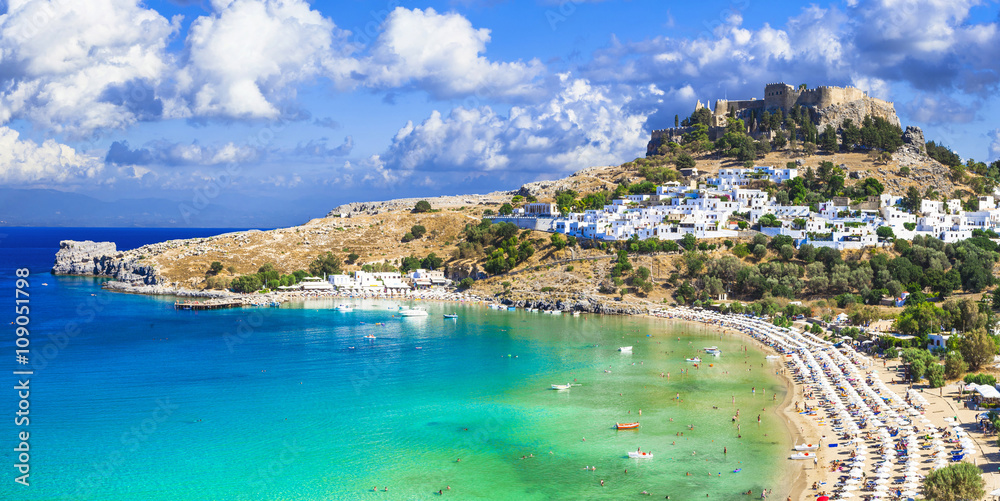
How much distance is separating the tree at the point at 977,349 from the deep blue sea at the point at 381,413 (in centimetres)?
1019

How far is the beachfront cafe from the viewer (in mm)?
32500

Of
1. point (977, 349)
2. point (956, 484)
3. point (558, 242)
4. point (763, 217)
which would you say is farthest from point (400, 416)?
point (763, 217)

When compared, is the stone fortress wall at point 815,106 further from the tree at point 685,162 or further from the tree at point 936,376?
the tree at point 936,376

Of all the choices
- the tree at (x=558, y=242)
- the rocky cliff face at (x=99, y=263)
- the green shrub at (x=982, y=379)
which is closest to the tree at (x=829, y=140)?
the tree at (x=558, y=242)

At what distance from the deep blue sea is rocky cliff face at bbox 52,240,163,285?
36984 millimetres

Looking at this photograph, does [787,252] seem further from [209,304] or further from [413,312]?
[209,304]

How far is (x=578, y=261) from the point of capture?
84000mm

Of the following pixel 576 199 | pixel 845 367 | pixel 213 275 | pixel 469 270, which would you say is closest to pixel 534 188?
pixel 576 199

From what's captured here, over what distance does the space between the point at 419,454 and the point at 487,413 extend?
6963 mm

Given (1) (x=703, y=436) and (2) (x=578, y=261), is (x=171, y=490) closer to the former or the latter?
(1) (x=703, y=436)

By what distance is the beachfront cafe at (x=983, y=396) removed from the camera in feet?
107

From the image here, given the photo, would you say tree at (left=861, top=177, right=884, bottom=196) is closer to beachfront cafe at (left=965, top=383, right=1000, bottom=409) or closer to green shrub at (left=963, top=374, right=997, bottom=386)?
green shrub at (left=963, top=374, right=997, bottom=386)

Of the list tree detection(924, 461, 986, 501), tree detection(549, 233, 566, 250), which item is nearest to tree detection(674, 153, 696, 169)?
tree detection(549, 233, 566, 250)

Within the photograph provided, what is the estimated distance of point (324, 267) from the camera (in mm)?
96312
